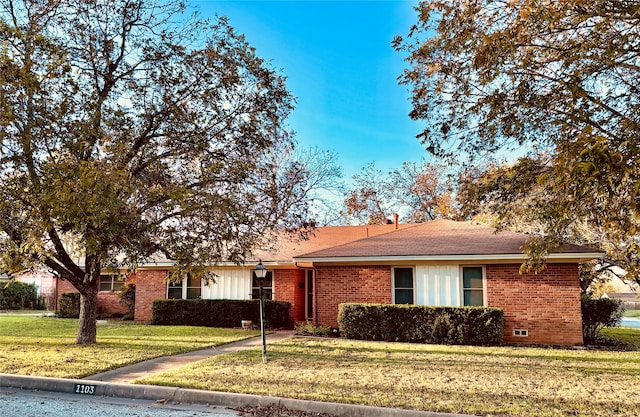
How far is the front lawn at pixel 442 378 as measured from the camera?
6.64 m

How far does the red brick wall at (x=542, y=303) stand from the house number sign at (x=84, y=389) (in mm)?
10539

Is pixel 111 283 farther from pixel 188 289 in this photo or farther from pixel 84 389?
→ pixel 84 389

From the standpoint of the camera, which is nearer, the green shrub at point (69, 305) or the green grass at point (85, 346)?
the green grass at point (85, 346)

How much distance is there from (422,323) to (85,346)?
344 inches

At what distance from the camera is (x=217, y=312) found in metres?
18.5

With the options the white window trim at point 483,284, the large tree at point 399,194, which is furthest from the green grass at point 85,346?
the large tree at point 399,194

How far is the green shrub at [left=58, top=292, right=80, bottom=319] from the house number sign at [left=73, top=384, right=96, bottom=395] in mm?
15419

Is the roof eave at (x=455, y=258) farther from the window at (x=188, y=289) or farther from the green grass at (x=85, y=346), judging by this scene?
the window at (x=188, y=289)

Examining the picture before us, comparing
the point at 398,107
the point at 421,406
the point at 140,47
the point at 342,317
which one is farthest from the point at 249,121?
the point at 421,406

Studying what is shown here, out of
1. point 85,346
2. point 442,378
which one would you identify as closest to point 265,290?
point 85,346

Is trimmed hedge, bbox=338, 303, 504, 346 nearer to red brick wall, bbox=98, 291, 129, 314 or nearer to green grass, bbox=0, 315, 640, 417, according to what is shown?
green grass, bbox=0, 315, 640, 417

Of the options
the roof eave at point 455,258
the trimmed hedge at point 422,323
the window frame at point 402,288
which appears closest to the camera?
the roof eave at point 455,258

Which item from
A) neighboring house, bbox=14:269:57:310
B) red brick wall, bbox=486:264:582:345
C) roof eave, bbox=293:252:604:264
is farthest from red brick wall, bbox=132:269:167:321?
red brick wall, bbox=486:264:582:345

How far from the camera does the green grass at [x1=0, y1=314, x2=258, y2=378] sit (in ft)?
30.6
